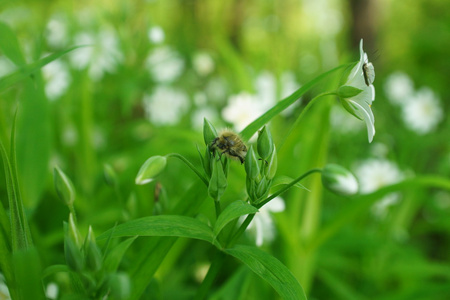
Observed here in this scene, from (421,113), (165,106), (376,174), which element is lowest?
(376,174)

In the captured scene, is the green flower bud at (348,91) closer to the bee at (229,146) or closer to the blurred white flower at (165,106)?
the bee at (229,146)

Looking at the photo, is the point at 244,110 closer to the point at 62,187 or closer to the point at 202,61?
the point at 202,61

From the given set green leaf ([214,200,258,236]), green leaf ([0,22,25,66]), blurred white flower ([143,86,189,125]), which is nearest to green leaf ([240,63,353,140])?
green leaf ([214,200,258,236])

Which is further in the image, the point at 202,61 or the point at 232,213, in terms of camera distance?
the point at 202,61

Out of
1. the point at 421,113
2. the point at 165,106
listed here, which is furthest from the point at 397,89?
the point at 165,106

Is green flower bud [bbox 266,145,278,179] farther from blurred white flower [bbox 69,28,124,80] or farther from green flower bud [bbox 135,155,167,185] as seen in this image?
blurred white flower [bbox 69,28,124,80]

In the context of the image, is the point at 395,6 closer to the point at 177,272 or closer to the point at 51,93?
the point at 51,93

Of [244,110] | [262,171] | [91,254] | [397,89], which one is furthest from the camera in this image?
[397,89]
